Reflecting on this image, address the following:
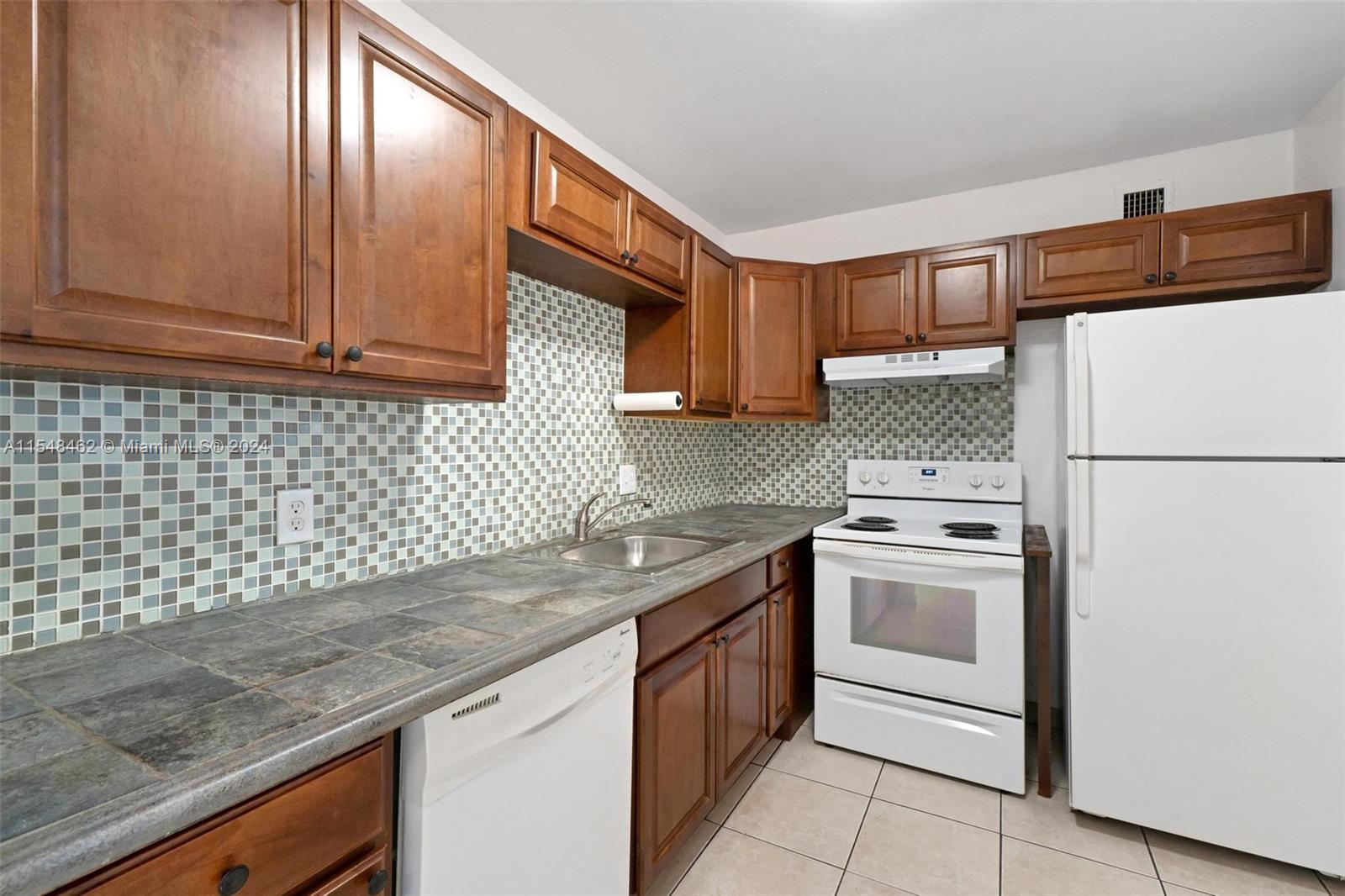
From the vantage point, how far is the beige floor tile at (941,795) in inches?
79.0

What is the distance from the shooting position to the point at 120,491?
108 cm

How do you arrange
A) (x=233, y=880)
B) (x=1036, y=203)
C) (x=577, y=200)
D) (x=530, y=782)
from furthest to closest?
(x=1036, y=203) → (x=577, y=200) → (x=530, y=782) → (x=233, y=880)

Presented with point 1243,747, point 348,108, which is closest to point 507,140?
point 348,108

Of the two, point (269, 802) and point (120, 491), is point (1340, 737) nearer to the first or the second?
point (269, 802)

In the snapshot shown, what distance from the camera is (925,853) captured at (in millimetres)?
1816

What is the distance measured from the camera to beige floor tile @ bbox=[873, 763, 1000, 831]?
2008 millimetres

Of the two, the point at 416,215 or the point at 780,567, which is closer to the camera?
the point at 416,215

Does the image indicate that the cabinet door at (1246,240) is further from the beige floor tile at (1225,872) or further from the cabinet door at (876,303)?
the beige floor tile at (1225,872)

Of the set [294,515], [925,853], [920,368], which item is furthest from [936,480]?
[294,515]

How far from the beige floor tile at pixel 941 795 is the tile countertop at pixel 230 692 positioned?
1.36 m

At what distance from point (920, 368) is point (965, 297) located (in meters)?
0.38

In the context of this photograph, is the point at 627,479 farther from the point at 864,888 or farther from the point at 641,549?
the point at 864,888

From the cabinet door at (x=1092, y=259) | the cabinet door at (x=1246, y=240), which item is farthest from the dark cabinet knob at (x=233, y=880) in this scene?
the cabinet door at (x=1246, y=240)

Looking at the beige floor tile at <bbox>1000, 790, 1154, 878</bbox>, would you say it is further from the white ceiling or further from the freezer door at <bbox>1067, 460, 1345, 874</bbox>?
the white ceiling
